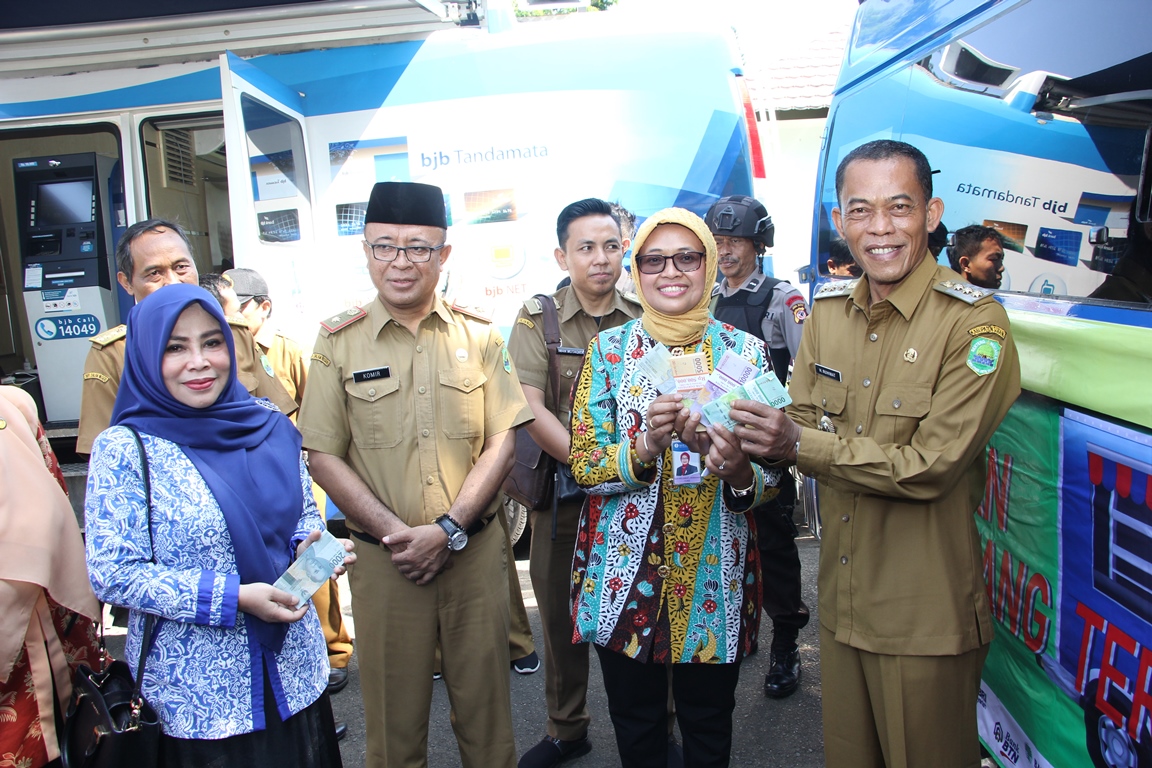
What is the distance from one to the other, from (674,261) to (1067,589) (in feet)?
4.66

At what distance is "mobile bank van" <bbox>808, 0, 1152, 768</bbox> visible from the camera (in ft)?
5.73

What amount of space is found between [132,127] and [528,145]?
3.06 metres

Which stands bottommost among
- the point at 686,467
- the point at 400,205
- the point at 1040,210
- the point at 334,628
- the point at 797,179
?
the point at 334,628

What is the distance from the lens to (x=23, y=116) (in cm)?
558

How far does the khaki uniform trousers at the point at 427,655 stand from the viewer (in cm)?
251

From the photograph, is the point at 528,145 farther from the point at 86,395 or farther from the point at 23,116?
the point at 23,116

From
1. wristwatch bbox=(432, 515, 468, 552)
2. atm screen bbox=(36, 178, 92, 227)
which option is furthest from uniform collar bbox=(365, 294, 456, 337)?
atm screen bbox=(36, 178, 92, 227)

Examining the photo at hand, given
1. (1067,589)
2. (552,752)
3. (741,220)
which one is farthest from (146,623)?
(741,220)

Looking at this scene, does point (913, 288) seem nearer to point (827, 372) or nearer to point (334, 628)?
point (827, 372)

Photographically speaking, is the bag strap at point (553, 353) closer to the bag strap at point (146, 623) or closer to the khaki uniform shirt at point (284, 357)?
the khaki uniform shirt at point (284, 357)

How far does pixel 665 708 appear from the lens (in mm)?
2480

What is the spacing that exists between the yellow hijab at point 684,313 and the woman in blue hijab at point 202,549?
1219 mm

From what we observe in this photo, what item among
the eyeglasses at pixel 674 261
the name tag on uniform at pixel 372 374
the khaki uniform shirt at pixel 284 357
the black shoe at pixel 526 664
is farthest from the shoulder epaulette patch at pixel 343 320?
the black shoe at pixel 526 664

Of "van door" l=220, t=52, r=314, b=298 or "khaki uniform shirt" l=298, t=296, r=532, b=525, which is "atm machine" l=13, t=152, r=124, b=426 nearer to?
"van door" l=220, t=52, r=314, b=298
